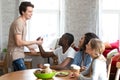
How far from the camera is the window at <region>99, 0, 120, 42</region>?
4891 mm

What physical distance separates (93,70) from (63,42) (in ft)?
3.53

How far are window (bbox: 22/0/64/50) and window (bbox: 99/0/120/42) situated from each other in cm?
80

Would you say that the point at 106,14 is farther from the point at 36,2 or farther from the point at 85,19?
the point at 36,2

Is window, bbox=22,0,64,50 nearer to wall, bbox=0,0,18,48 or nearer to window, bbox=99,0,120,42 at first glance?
wall, bbox=0,0,18,48

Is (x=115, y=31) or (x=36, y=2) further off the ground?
(x=36, y=2)

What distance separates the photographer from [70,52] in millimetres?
3016

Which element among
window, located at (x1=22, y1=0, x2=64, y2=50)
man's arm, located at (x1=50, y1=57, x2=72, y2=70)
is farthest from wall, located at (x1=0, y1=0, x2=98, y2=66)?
man's arm, located at (x1=50, y1=57, x2=72, y2=70)

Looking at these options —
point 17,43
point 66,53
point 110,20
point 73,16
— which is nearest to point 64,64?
point 66,53

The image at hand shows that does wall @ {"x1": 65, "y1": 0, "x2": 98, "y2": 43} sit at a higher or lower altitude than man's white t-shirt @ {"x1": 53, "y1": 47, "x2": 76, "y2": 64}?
higher

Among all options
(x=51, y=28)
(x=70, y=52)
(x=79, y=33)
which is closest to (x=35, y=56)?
(x=51, y=28)

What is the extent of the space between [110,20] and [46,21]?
124 cm

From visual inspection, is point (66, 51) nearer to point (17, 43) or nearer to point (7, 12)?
point (17, 43)

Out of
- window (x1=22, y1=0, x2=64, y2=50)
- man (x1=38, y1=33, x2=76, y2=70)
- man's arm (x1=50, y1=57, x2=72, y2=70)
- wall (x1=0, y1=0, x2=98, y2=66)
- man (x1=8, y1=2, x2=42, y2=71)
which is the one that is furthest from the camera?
window (x1=22, y1=0, x2=64, y2=50)

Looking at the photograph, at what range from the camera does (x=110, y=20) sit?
194 inches
